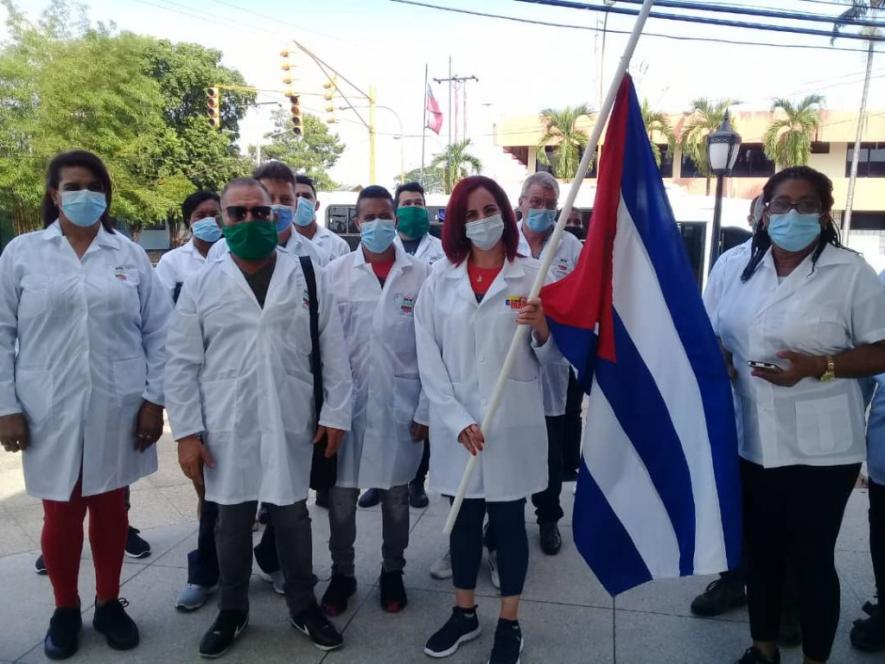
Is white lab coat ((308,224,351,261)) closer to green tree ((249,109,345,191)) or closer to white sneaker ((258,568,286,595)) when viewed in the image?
white sneaker ((258,568,286,595))

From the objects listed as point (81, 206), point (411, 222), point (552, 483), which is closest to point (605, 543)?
point (552, 483)

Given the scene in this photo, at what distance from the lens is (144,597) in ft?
11.2

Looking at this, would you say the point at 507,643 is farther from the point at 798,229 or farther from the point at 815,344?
the point at 798,229

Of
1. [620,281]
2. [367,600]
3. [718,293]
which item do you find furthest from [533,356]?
[367,600]

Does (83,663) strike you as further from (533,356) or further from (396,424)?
(533,356)


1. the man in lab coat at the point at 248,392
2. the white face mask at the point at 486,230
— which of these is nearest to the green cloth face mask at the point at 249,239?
the man in lab coat at the point at 248,392

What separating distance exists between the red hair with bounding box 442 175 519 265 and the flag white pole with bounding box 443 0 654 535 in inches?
15.1

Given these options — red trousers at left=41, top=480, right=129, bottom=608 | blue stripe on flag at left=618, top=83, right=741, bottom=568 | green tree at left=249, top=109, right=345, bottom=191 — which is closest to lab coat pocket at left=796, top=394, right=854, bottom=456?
blue stripe on flag at left=618, top=83, right=741, bottom=568

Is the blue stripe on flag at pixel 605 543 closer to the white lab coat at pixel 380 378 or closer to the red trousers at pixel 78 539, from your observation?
the white lab coat at pixel 380 378

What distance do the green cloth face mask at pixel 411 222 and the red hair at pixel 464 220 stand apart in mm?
1205

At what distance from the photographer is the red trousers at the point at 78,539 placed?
2.94 metres

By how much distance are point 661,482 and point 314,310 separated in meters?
1.60

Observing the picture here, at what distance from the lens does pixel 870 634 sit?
2889 mm

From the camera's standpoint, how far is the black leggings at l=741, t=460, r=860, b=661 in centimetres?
244
